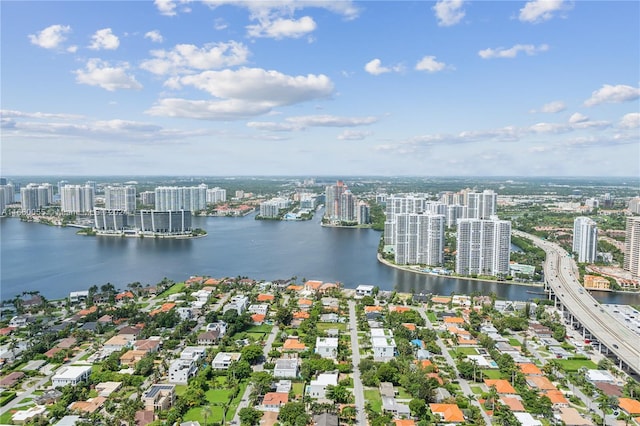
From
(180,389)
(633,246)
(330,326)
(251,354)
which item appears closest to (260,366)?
(251,354)

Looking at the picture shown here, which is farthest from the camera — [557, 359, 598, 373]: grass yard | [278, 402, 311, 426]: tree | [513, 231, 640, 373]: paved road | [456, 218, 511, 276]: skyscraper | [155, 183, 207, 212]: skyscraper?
[155, 183, 207, 212]: skyscraper

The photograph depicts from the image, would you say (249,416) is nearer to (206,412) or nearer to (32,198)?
(206,412)

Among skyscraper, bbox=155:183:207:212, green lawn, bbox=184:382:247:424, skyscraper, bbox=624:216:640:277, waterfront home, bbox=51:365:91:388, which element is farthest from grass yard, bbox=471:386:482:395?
skyscraper, bbox=155:183:207:212

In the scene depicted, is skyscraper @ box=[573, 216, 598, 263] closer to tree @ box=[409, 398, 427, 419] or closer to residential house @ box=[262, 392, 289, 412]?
tree @ box=[409, 398, 427, 419]

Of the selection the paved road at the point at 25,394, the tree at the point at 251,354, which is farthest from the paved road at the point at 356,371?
the paved road at the point at 25,394

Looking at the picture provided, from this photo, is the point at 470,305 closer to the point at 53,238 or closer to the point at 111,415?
the point at 111,415
